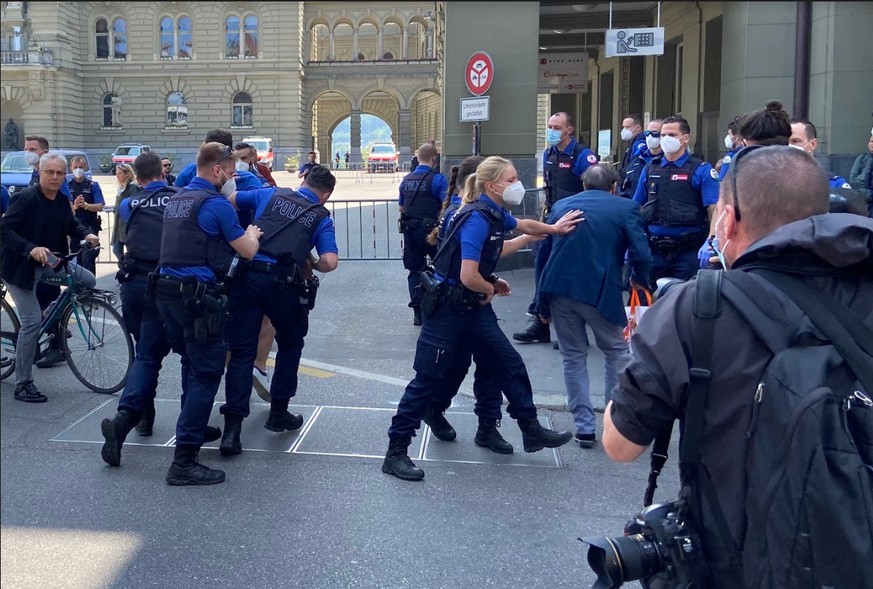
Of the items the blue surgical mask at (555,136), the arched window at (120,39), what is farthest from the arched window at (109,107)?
the blue surgical mask at (555,136)

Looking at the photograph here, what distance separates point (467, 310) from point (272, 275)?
1288 millimetres

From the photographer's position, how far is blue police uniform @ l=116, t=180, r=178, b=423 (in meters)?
5.77

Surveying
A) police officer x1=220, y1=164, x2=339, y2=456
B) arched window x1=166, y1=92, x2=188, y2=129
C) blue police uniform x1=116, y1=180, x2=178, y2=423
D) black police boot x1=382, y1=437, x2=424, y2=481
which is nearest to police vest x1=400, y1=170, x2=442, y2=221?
police officer x1=220, y1=164, x2=339, y2=456

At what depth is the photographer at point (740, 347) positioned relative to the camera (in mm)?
2029

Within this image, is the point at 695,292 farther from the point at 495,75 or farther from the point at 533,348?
the point at 495,75

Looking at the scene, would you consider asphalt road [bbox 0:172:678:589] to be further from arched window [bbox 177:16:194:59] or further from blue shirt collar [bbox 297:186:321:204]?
arched window [bbox 177:16:194:59]

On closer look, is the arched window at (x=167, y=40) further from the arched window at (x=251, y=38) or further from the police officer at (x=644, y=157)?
the police officer at (x=644, y=157)

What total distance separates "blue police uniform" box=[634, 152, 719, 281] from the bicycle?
4.34 meters

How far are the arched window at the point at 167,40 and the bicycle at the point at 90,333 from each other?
2338 centimetres

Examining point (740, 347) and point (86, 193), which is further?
point (86, 193)

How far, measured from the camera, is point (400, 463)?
547 cm

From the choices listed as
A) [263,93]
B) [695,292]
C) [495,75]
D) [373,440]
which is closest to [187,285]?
[373,440]

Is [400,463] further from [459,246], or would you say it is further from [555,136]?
[555,136]

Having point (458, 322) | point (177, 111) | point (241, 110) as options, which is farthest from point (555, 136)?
point (241, 110)
